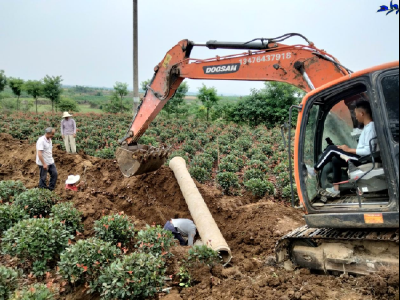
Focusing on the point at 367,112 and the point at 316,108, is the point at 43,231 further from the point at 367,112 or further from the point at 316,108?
the point at 367,112

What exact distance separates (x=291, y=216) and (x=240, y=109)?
77.6 ft

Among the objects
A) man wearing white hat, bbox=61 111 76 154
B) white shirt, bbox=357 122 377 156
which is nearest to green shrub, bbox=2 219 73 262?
white shirt, bbox=357 122 377 156

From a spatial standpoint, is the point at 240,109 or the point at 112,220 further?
the point at 240,109

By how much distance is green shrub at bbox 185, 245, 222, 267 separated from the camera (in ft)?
16.8

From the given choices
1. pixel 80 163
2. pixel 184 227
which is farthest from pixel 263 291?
pixel 80 163

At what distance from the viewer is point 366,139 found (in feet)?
12.8

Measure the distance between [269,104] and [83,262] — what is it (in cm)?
2614

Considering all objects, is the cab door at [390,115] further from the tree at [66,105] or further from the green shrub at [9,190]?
the tree at [66,105]

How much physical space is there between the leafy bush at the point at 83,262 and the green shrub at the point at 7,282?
572mm

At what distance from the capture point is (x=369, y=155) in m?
3.91

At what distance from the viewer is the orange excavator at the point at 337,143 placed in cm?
362

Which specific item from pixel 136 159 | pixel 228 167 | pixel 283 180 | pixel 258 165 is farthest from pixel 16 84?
pixel 283 180

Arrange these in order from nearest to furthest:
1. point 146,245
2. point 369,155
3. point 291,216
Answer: point 369,155 → point 146,245 → point 291,216

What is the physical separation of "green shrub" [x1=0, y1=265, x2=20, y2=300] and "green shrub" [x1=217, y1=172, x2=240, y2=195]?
6.14 m
